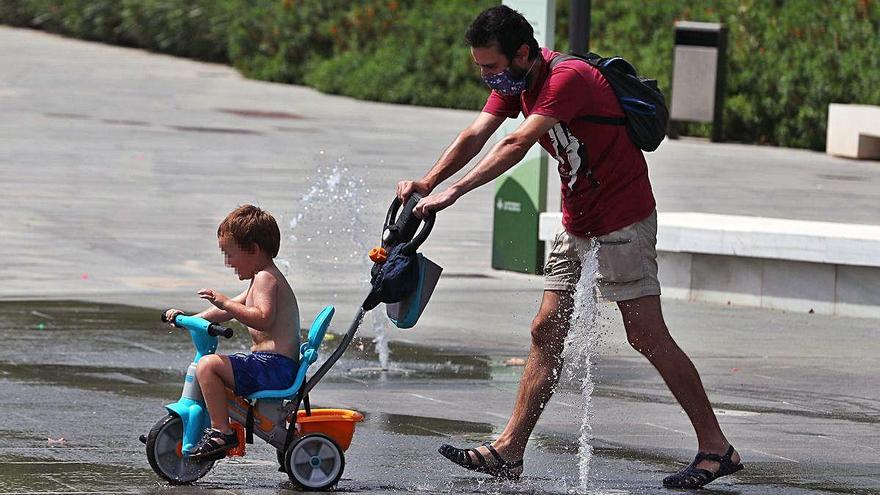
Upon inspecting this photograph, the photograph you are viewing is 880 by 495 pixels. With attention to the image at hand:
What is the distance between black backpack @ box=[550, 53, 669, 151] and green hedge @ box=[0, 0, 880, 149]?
17947 millimetres

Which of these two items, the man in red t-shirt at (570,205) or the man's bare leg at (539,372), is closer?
the man in red t-shirt at (570,205)

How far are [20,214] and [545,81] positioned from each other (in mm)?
9595

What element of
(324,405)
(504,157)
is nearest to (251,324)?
(504,157)

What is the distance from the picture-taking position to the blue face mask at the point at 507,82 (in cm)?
633

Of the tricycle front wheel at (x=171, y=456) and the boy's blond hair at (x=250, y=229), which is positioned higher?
the boy's blond hair at (x=250, y=229)

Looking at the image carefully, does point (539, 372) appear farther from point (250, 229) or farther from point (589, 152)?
point (250, 229)

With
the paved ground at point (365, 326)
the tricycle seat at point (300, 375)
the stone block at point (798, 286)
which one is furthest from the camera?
the stone block at point (798, 286)

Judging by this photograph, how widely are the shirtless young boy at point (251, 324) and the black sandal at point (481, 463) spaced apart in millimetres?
708

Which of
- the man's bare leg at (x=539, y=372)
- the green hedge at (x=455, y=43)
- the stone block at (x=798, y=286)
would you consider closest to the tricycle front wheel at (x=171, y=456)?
the man's bare leg at (x=539, y=372)

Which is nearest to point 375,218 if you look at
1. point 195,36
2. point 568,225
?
point 568,225

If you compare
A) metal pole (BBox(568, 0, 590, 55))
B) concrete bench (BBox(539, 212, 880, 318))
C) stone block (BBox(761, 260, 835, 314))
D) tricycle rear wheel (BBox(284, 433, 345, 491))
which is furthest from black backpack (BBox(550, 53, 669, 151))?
metal pole (BBox(568, 0, 590, 55))

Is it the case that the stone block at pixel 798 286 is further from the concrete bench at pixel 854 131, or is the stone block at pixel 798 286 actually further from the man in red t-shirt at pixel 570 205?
the concrete bench at pixel 854 131

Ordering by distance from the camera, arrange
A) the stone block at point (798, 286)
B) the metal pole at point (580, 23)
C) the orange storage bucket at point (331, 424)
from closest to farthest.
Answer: the orange storage bucket at point (331, 424), the stone block at point (798, 286), the metal pole at point (580, 23)

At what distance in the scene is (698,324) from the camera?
11.0m
